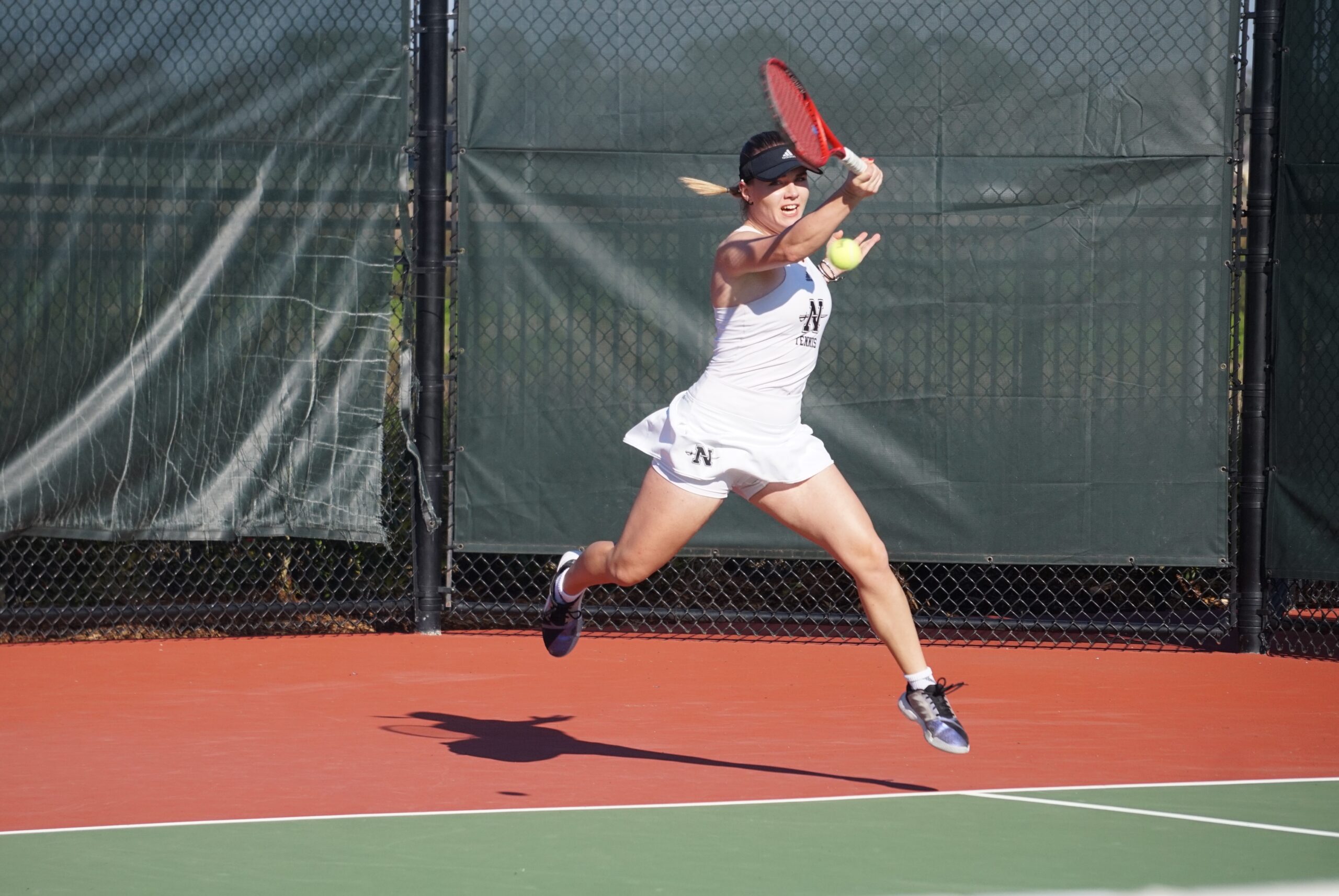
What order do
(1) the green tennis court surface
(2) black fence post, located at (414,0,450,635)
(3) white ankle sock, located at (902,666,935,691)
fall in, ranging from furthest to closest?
1. (2) black fence post, located at (414,0,450,635)
2. (3) white ankle sock, located at (902,666,935,691)
3. (1) the green tennis court surface

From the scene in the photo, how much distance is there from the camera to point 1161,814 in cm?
402

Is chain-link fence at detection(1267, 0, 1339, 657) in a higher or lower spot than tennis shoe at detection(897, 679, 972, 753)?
higher

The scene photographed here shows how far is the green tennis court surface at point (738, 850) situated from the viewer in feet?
11.0

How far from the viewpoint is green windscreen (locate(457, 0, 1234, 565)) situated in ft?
23.4

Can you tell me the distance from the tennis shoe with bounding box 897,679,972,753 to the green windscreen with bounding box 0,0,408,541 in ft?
11.9

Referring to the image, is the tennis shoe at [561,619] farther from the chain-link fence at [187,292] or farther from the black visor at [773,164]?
the chain-link fence at [187,292]

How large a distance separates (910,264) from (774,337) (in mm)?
2895

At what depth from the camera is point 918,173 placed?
720 centimetres

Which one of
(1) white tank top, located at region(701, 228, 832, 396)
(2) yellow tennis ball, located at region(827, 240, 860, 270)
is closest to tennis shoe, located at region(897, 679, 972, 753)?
(1) white tank top, located at region(701, 228, 832, 396)

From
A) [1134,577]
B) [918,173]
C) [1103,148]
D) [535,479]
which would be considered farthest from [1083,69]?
[535,479]

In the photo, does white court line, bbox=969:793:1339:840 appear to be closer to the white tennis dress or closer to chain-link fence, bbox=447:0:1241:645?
the white tennis dress

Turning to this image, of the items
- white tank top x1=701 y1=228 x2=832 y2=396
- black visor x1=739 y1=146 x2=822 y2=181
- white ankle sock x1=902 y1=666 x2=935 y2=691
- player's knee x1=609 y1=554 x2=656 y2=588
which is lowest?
white ankle sock x1=902 y1=666 x2=935 y2=691

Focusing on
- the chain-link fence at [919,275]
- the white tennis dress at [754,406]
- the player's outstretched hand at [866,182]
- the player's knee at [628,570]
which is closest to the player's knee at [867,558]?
the white tennis dress at [754,406]

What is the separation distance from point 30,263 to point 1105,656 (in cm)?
494
